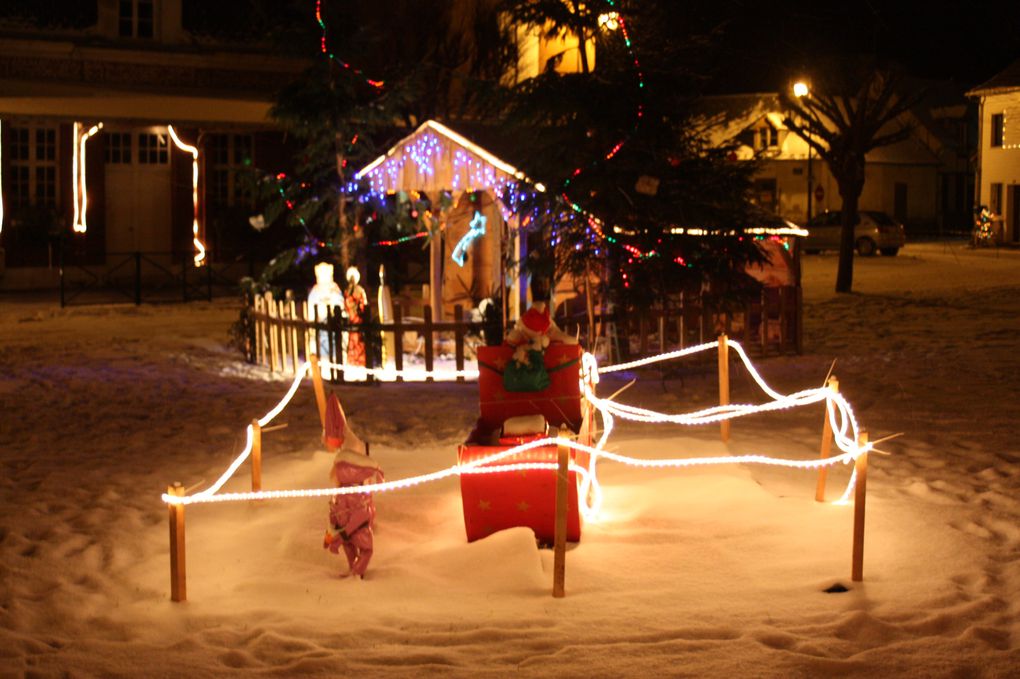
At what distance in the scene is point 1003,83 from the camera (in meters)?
41.4

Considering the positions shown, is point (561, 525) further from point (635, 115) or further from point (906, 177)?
point (906, 177)

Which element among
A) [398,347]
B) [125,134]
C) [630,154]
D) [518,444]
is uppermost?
[125,134]

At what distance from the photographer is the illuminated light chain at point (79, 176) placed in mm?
26422

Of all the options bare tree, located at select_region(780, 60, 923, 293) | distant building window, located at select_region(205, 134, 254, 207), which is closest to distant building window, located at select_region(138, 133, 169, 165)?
distant building window, located at select_region(205, 134, 254, 207)

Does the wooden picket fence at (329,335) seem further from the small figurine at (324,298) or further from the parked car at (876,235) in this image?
the parked car at (876,235)

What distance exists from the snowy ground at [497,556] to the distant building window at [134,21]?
17.0 metres

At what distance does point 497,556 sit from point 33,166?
2327 centimetres

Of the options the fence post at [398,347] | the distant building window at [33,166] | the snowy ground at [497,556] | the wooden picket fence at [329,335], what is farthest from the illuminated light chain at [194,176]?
the snowy ground at [497,556]

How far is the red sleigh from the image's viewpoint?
7023 mm

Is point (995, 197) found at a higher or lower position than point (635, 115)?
higher

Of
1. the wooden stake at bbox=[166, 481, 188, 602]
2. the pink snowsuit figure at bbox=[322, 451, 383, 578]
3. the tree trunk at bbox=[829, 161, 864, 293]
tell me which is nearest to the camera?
the wooden stake at bbox=[166, 481, 188, 602]

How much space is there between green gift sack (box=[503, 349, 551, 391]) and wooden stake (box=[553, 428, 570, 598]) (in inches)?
62.9

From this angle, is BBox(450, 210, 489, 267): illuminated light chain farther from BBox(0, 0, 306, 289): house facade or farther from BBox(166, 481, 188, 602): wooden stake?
BBox(0, 0, 306, 289): house facade

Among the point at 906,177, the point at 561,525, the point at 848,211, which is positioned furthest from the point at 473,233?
the point at 906,177
